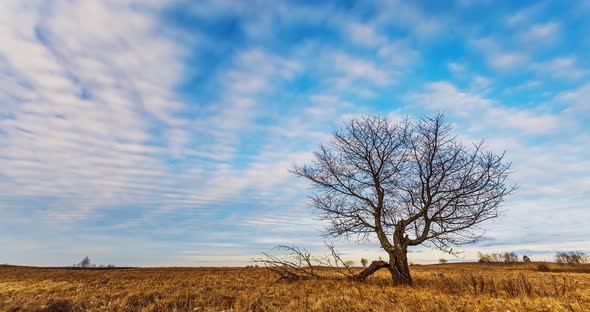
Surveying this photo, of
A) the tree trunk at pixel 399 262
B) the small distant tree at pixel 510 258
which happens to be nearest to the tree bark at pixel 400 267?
the tree trunk at pixel 399 262

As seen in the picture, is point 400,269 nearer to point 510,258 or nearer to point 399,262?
point 399,262

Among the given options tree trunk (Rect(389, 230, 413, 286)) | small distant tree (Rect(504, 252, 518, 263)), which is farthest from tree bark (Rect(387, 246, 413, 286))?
small distant tree (Rect(504, 252, 518, 263))

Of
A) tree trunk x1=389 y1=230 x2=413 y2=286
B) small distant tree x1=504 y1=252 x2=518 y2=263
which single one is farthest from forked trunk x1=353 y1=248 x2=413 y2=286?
small distant tree x1=504 y1=252 x2=518 y2=263

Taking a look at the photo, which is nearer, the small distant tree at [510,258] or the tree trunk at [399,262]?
the tree trunk at [399,262]

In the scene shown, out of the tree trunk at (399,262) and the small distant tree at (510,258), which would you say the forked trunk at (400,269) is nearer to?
the tree trunk at (399,262)

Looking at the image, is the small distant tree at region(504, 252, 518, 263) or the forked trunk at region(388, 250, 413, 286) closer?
the forked trunk at region(388, 250, 413, 286)

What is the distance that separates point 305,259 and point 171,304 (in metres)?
8.00

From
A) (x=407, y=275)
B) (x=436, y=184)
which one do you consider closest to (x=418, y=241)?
(x=407, y=275)

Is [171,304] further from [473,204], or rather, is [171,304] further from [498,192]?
[498,192]

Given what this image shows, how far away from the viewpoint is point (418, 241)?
1495 cm

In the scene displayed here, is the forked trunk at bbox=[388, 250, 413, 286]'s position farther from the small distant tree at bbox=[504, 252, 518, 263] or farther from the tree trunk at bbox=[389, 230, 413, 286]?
the small distant tree at bbox=[504, 252, 518, 263]

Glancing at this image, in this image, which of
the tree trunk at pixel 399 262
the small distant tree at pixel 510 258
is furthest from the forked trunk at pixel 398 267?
the small distant tree at pixel 510 258

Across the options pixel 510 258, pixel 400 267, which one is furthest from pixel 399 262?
pixel 510 258

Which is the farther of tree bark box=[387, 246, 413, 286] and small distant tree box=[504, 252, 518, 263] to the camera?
small distant tree box=[504, 252, 518, 263]
